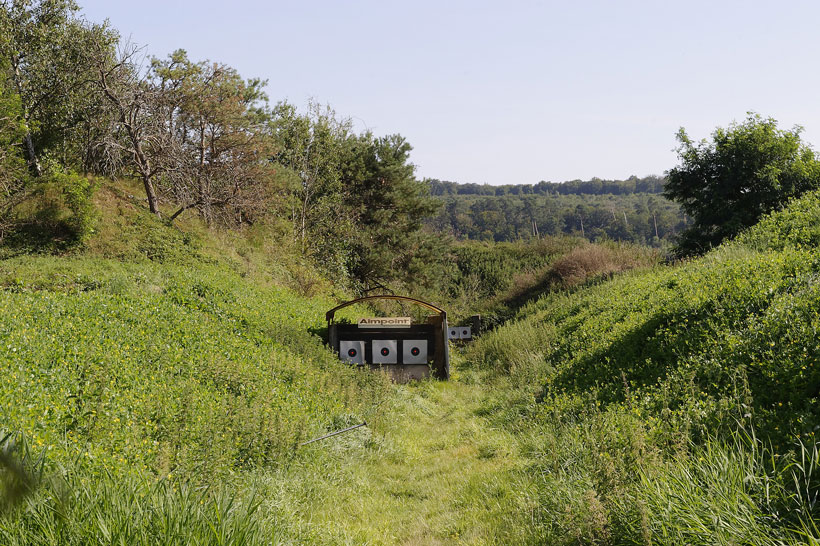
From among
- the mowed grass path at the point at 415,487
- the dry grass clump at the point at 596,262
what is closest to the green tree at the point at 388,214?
the dry grass clump at the point at 596,262

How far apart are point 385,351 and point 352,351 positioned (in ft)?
2.28

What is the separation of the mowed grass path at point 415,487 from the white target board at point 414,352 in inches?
118

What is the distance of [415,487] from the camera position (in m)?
5.71

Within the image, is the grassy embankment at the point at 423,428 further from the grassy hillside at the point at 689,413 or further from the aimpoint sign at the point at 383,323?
the aimpoint sign at the point at 383,323

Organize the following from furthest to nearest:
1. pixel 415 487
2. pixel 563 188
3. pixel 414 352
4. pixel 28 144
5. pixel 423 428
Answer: pixel 563 188, pixel 28 144, pixel 414 352, pixel 423 428, pixel 415 487

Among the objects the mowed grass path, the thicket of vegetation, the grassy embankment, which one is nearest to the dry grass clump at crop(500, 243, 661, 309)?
the thicket of vegetation

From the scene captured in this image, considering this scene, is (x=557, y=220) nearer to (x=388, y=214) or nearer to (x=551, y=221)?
(x=551, y=221)

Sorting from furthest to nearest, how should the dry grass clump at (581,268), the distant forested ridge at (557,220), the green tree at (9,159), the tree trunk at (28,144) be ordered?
1. the distant forested ridge at (557,220)
2. the dry grass clump at (581,268)
3. the tree trunk at (28,144)
4. the green tree at (9,159)

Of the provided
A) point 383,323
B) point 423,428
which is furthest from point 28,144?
point 423,428

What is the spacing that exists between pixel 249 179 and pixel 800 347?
20.4m

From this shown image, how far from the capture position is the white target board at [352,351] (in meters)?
11.0

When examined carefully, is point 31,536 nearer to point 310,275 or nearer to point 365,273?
point 310,275

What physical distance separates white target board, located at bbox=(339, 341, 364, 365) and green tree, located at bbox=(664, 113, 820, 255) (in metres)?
12.4

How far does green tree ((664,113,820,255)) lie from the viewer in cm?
1616
